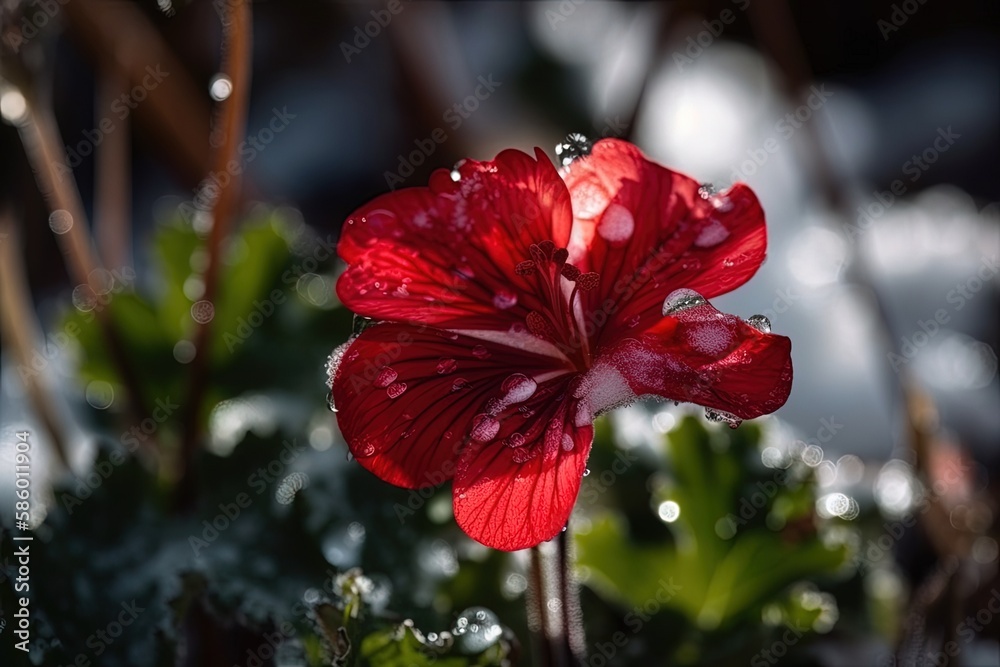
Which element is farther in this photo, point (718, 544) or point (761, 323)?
point (718, 544)

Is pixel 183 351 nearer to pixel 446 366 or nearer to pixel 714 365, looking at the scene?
pixel 446 366

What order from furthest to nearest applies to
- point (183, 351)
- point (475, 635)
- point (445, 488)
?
point (183, 351) < point (445, 488) < point (475, 635)

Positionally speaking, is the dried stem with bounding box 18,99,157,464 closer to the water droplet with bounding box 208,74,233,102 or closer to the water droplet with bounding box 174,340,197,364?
the water droplet with bounding box 174,340,197,364

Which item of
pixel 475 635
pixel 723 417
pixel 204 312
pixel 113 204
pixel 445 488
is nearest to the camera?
pixel 723 417

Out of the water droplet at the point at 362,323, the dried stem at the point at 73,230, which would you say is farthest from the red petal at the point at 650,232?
the dried stem at the point at 73,230

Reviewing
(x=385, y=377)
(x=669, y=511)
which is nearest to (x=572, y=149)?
(x=385, y=377)

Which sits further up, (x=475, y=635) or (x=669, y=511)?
(x=475, y=635)

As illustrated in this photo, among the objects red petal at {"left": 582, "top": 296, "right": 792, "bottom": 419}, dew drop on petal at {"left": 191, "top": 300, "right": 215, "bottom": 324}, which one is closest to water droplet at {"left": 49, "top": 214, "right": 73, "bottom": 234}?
dew drop on petal at {"left": 191, "top": 300, "right": 215, "bottom": 324}

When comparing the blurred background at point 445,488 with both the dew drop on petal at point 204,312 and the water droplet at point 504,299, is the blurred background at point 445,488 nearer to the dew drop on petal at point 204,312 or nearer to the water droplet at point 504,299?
the dew drop on petal at point 204,312
